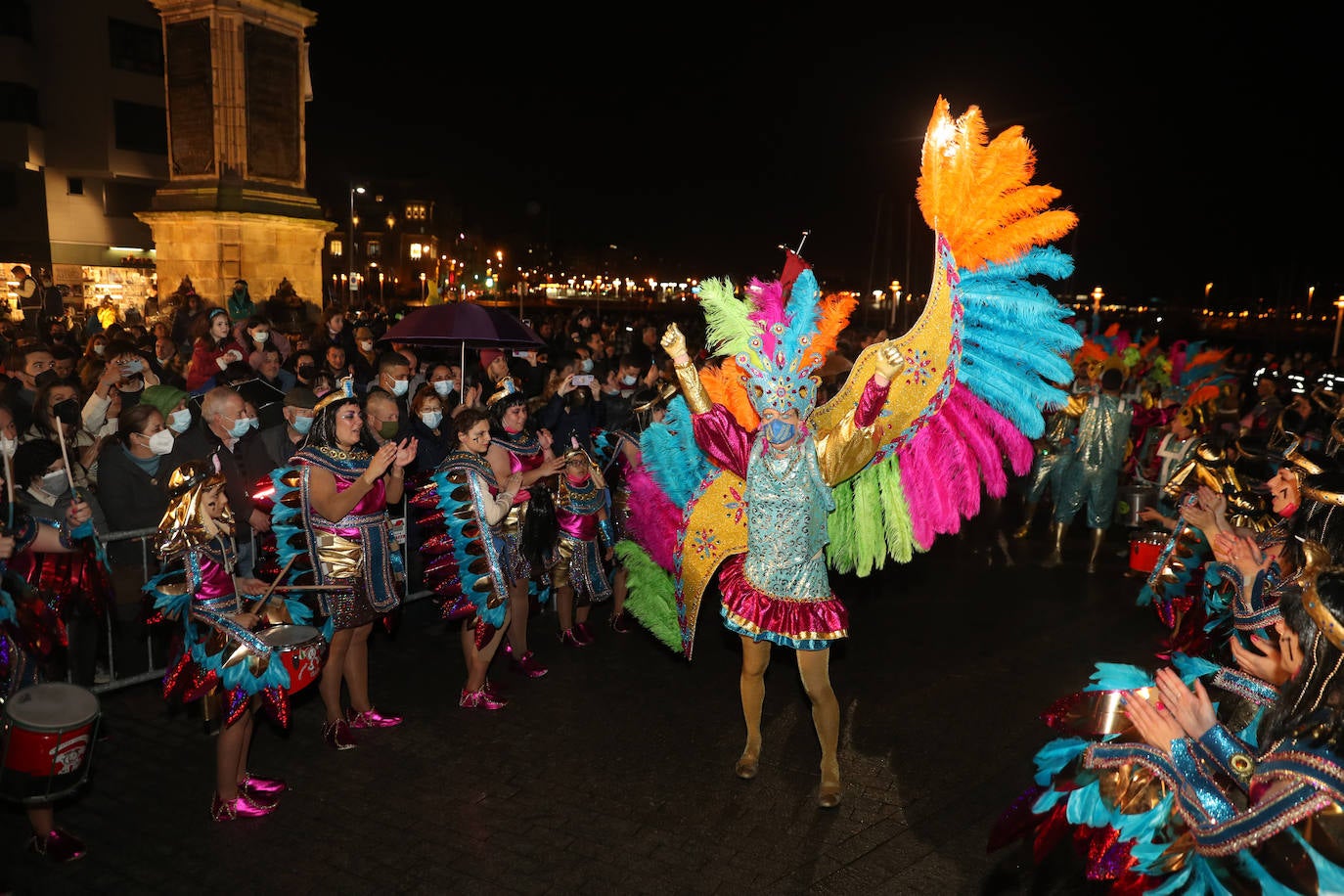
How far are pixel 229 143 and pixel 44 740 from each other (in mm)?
16944

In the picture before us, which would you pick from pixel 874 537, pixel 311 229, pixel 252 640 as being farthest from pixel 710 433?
pixel 311 229

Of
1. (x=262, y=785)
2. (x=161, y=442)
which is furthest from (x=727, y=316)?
(x=161, y=442)

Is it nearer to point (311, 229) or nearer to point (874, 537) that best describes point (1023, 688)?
point (874, 537)

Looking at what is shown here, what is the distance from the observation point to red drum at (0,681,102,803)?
12.3 feet

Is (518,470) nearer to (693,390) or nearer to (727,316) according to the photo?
(693,390)

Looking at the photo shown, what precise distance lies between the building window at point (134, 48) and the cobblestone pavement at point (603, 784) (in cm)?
3566

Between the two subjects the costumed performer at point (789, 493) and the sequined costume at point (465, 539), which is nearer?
the costumed performer at point (789, 493)

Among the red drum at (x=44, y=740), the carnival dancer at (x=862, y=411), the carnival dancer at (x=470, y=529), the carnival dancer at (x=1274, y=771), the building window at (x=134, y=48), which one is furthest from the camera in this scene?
the building window at (x=134, y=48)

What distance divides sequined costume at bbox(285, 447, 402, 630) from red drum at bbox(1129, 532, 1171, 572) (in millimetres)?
6494

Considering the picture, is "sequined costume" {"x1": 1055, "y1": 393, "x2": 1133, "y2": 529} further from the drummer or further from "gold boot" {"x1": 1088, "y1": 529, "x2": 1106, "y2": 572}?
the drummer

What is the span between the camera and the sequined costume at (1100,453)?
956cm

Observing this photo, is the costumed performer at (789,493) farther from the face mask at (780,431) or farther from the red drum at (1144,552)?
the red drum at (1144,552)

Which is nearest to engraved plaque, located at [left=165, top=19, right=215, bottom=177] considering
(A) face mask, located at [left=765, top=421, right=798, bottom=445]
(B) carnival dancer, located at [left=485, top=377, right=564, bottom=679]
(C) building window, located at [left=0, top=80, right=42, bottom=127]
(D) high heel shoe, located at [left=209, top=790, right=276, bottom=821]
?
(B) carnival dancer, located at [left=485, top=377, right=564, bottom=679]

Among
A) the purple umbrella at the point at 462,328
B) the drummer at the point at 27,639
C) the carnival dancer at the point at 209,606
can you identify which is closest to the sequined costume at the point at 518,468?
the carnival dancer at the point at 209,606
